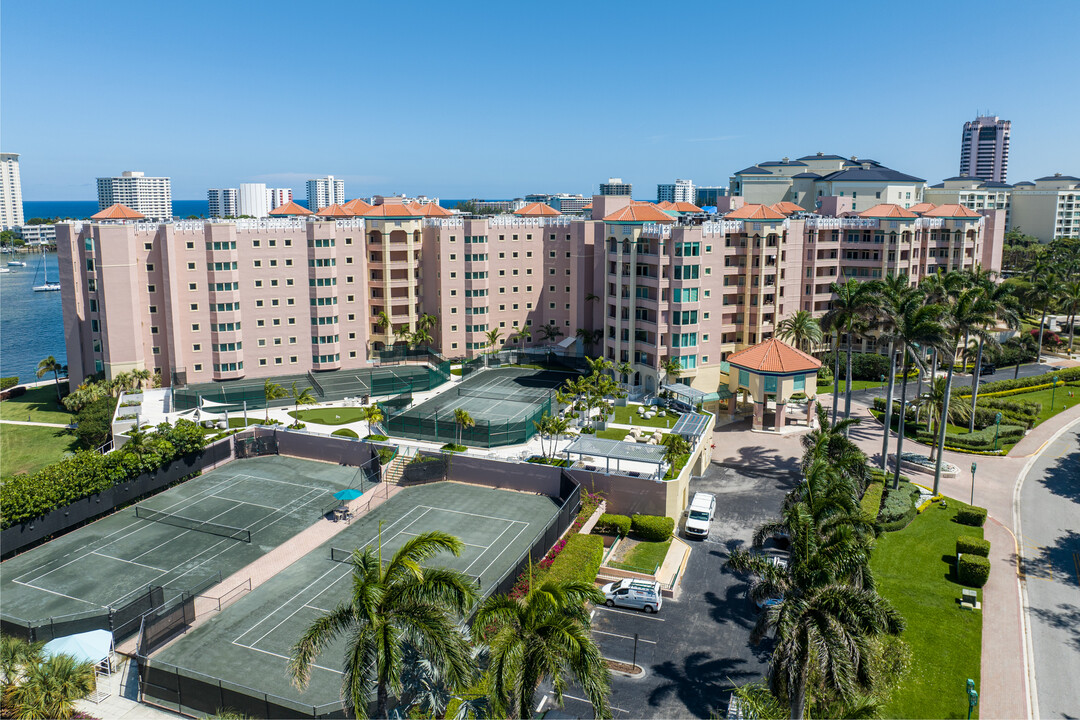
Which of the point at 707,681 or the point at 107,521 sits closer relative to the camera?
the point at 707,681

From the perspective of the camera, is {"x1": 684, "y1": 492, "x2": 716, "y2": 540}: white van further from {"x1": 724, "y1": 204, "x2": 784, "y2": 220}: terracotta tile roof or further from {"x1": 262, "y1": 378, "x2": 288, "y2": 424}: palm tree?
{"x1": 724, "y1": 204, "x2": 784, "y2": 220}: terracotta tile roof

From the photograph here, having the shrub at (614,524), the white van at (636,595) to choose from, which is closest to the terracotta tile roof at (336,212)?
the shrub at (614,524)

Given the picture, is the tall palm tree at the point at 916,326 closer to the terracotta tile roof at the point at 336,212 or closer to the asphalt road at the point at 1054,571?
the asphalt road at the point at 1054,571

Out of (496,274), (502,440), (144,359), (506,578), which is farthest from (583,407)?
(144,359)

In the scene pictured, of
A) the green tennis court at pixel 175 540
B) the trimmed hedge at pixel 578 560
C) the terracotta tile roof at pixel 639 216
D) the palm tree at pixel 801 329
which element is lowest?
the green tennis court at pixel 175 540

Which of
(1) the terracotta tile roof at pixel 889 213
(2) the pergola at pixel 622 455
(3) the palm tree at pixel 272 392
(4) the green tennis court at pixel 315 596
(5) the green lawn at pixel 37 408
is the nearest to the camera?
(4) the green tennis court at pixel 315 596

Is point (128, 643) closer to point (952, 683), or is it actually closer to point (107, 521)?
point (107, 521)

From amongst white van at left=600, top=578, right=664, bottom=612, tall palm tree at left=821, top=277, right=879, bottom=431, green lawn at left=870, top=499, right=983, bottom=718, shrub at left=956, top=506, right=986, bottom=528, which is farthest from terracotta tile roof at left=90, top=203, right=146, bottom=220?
shrub at left=956, top=506, right=986, bottom=528
